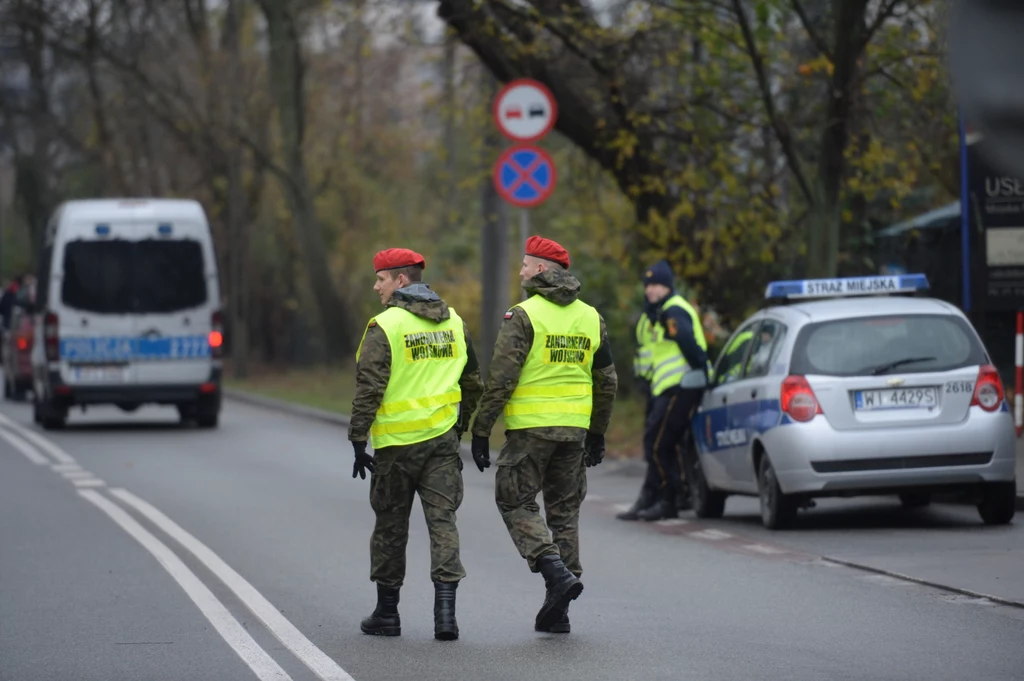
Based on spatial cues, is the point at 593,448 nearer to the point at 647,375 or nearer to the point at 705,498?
the point at 647,375

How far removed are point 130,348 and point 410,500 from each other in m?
14.0

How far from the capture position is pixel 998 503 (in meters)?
11.6

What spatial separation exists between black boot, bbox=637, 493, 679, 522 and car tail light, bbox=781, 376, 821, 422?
5.31ft

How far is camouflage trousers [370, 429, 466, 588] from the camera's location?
26.1 feet

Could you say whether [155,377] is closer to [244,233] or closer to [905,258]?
[905,258]

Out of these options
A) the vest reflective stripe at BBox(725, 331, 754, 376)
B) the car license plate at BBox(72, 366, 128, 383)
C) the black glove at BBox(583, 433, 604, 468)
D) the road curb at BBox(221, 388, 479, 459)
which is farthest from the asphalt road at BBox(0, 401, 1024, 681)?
the car license plate at BBox(72, 366, 128, 383)

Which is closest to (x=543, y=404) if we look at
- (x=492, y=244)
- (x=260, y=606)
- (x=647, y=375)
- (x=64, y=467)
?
(x=260, y=606)

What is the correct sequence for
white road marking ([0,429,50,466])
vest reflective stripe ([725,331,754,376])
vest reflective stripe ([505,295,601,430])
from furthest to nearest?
1. white road marking ([0,429,50,466])
2. vest reflective stripe ([725,331,754,376])
3. vest reflective stripe ([505,295,601,430])

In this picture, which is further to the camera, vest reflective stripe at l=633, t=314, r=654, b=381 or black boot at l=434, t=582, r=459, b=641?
vest reflective stripe at l=633, t=314, r=654, b=381

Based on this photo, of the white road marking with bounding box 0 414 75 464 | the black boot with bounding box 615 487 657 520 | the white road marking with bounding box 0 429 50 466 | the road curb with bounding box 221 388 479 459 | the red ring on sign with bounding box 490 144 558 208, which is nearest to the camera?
the black boot with bounding box 615 487 657 520

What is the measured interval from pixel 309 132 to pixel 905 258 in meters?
18.6

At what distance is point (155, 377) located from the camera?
2150 cm

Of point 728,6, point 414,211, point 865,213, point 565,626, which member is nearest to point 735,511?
point 728,6

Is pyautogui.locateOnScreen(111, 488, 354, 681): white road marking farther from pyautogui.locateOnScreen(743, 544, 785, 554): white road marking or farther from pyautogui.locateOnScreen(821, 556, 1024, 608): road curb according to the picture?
pyautogui.locateOnScreen(821, 556, 1024, 608): road curb
